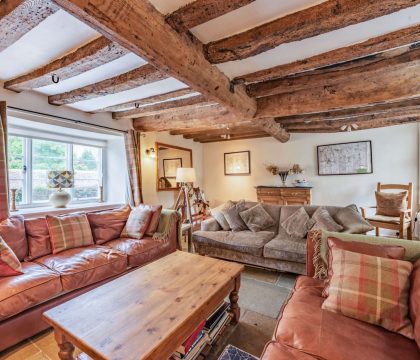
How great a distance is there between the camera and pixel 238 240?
2.85 metres

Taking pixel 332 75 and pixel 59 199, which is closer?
pixel 332 75

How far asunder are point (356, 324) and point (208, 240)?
2052 mm

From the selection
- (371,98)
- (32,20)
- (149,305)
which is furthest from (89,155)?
(371,98)

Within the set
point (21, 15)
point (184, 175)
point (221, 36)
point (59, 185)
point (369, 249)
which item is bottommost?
point (369, 249)

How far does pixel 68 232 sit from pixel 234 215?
2.06m

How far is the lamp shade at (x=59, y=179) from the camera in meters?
3.17

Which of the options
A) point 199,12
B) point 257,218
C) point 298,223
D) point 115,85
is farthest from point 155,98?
point 298,223

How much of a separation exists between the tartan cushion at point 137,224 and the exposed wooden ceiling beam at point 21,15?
2.03 metres

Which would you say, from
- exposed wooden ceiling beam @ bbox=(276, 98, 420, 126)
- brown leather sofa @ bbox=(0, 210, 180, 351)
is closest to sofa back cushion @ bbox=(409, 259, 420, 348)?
brown leather sofa @ bbox=(0, 210, 180, 351)

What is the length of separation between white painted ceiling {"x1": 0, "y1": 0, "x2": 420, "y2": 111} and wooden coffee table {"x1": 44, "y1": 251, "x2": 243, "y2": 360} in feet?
5.88

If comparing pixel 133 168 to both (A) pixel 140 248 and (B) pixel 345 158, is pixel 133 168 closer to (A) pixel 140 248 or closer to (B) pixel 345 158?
(A) pixel 140 248

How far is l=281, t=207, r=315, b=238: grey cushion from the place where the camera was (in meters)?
2.80

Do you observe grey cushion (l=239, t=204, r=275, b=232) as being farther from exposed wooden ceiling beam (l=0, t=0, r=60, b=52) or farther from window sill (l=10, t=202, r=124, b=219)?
exposed wooden ceiling beam (l=0, t=0, r=60, b=52)

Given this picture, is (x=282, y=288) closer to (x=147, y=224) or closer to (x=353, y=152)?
(x=147, y=224)
